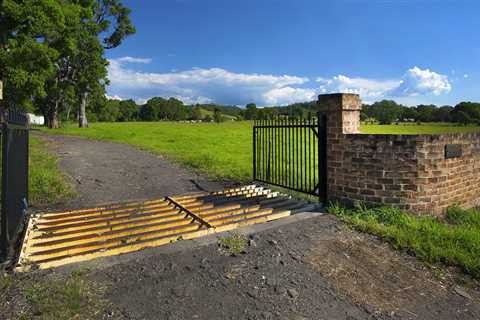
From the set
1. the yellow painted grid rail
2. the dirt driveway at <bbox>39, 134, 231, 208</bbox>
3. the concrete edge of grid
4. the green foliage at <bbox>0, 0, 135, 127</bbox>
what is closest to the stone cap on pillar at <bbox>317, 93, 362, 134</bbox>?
the yellow painted grid rail

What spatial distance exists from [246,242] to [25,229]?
324 centimetres

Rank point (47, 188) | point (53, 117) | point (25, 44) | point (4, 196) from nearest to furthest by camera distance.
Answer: point (4, 196) < point (47, 188) < point (25, 44) < point (53, 117)

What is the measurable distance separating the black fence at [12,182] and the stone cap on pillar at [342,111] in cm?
490

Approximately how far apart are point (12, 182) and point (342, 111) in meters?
5.16

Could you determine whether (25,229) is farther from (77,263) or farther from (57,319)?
(57,319)

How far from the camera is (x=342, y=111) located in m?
5.73

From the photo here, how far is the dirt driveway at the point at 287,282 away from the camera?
2.91 m

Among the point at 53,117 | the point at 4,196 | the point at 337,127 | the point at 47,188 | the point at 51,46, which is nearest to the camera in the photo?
the point at 4,196

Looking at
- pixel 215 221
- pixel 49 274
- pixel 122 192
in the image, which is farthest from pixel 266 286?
pixel 122 192

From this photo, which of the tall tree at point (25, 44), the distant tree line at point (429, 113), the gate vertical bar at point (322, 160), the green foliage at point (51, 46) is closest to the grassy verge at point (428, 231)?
the gate vertical bar at point (322, 160)

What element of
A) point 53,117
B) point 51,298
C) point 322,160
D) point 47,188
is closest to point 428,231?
point 322,160

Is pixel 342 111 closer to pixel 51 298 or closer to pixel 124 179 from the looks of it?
pixel 51 298

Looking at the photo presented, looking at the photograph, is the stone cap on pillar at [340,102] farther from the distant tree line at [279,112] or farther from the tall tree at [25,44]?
the tall tree at [25,44]

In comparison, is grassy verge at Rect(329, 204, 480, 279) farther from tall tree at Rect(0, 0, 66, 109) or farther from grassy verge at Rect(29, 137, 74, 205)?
tall tree at Rect(0, 0, 66, 109)
